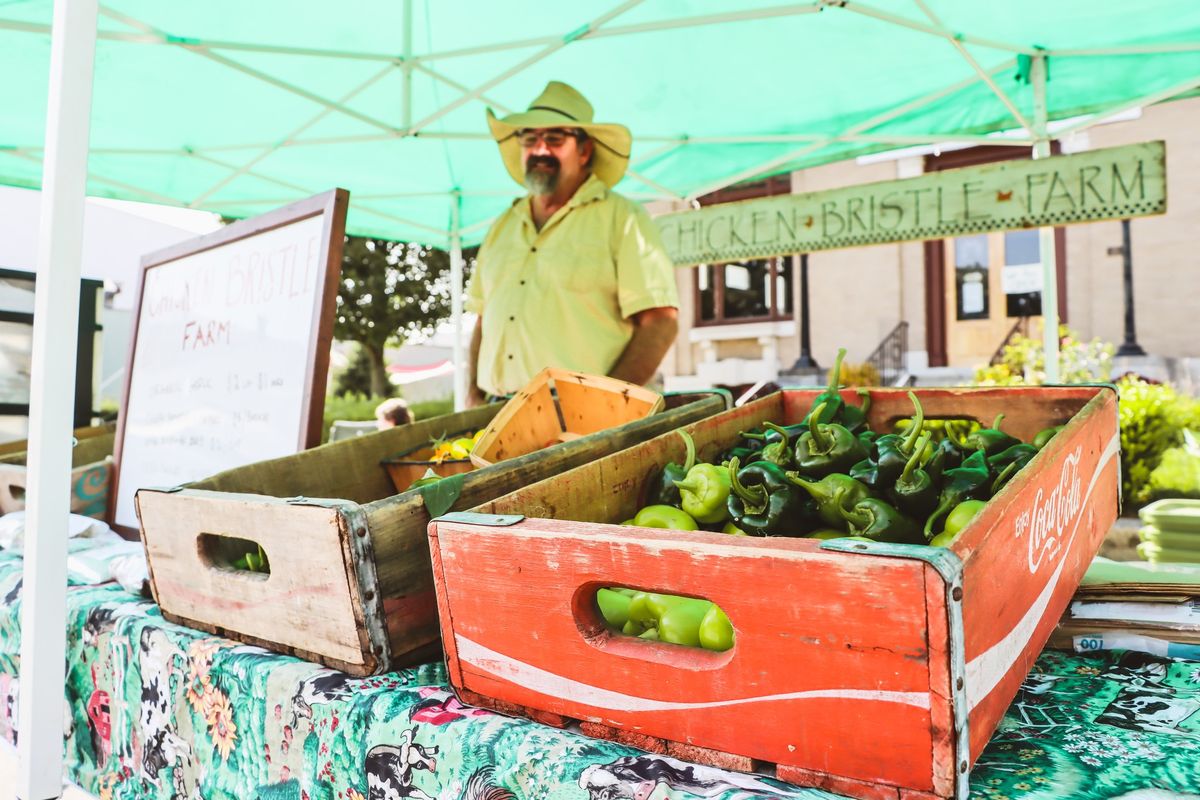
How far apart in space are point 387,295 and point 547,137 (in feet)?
52.8

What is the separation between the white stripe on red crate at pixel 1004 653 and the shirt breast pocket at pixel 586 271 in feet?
5.69

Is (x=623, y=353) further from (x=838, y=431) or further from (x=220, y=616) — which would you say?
(x=220, y=616)

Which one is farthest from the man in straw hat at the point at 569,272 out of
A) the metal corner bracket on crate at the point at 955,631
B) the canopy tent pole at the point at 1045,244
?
the canopy tent pole at the point at 1045,244

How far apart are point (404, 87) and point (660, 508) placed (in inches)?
155

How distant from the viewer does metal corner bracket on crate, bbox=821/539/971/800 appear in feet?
1.92

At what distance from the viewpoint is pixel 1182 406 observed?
216 inches

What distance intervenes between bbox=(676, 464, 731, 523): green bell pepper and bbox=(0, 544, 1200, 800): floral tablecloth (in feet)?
1.42

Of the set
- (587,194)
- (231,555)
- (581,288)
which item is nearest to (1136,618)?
(231,555)

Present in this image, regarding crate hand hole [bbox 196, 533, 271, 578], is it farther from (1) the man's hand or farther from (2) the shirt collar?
(2) the shirt collar

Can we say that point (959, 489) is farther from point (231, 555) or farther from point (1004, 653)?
point (231, 555)

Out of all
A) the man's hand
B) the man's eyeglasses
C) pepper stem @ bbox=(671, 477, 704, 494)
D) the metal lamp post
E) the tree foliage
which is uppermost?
the tree foliage

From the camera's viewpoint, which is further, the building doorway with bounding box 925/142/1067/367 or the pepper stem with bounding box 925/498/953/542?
the building doorway with bounding box 925/142/1067/367

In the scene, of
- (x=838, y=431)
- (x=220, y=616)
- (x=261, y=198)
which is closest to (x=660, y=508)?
(x=838, y=431)

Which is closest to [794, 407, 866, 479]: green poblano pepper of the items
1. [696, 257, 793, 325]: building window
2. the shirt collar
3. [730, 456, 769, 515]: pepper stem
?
[730, 456, 769, 515]: pepper stem
